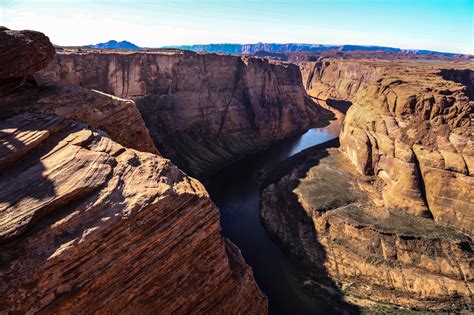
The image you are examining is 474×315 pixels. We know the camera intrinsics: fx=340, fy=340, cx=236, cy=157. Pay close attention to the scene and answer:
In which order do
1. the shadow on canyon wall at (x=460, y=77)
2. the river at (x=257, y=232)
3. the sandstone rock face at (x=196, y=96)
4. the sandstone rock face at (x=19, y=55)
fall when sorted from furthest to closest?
the shadow on canyon wall at (x=460, y=77) < the sandstone rock face at (x=196, y=96) < the river at (x=257, y=232) < the sandstone rock face at (x=19, y=55)

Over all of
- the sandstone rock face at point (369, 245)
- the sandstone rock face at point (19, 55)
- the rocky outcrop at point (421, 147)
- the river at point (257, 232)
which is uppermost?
the sandstone rock face at point (19, 55)

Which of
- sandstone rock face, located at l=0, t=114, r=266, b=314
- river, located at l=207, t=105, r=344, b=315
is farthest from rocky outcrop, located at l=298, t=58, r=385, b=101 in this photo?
sandstone rock face, located at l=0, t=114, r=266, b=314

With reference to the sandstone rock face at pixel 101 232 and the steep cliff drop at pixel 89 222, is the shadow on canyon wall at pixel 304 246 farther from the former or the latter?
the sandstone rock face at pixel 101 232

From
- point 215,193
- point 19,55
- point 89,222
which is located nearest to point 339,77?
point 215,193

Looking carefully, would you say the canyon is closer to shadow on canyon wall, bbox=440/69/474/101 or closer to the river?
the river

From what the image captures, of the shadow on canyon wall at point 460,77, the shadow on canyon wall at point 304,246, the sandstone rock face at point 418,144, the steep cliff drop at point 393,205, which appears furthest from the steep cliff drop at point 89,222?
the shadow on canyon wall at point 460,77

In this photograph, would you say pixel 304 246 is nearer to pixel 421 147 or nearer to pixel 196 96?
pixel 421 147
